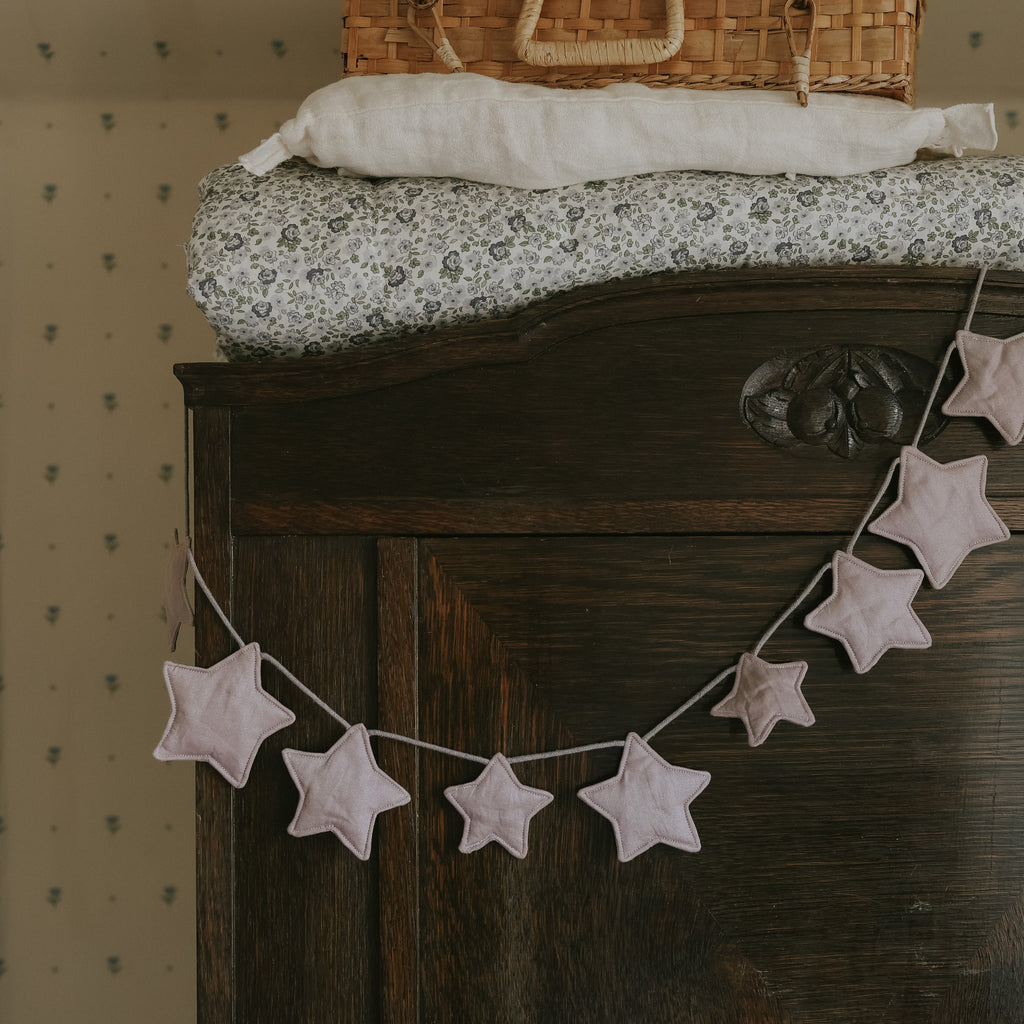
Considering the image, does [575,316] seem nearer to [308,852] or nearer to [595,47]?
[595,47]

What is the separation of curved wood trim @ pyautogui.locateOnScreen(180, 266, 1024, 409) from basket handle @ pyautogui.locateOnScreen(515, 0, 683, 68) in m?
0.22

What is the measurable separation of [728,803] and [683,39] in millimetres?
678

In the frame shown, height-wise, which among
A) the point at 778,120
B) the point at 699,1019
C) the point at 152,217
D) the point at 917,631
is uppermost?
the point at 152,217

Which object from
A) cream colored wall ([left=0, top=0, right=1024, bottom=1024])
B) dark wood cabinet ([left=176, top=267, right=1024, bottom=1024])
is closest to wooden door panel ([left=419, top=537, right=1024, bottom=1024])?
dark wood cabinet ([left=176, top=267, right=1024, bottom=1024])

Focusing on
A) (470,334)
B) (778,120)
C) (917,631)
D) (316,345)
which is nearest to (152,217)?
(316,345)

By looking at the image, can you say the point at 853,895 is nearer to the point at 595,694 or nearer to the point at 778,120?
the point at 595,694

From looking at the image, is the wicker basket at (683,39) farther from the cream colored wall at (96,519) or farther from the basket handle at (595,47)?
the cream colored wall at (96,519)

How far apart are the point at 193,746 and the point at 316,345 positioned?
0.36 metres

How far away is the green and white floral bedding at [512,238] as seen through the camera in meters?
0.75

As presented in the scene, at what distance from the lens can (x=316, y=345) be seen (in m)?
0.78

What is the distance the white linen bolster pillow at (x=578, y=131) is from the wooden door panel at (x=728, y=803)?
33cm

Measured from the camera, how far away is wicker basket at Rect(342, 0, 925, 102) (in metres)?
0.80

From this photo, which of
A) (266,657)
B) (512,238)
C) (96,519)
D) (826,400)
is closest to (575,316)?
(512,238)

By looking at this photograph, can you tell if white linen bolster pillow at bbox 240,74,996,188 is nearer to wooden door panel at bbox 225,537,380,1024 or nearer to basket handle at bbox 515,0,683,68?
basket handle at bbox 515,0,683,68
